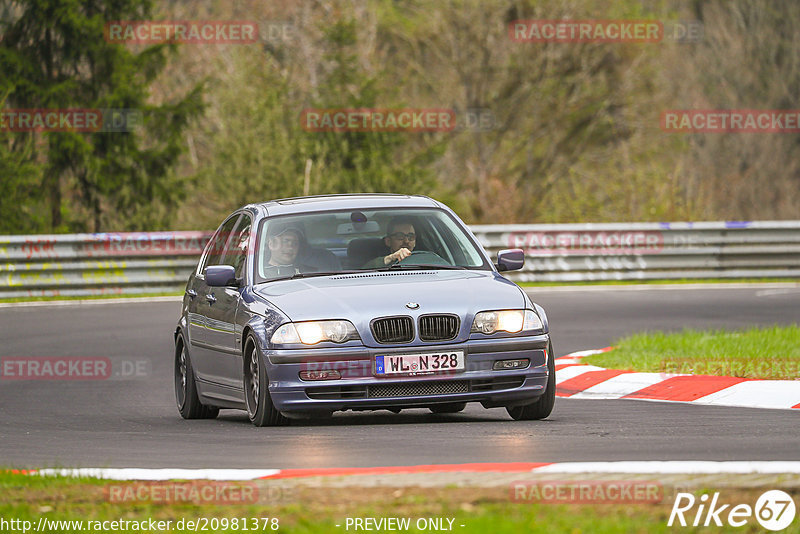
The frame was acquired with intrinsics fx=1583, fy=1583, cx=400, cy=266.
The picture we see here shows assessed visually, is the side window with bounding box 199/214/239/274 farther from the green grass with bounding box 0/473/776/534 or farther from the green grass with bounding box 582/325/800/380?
the green grass with bounding box 0/473/776/534

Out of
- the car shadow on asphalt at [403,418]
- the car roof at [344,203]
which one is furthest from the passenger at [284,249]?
the car shadow on asphalt at [403,418]

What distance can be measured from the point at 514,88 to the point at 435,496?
1508 inches

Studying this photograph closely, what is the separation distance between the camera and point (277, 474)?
7.03 metres

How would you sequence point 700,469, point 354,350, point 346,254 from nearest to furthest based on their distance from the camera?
point 700,469 < point 354,350 < point 346,254

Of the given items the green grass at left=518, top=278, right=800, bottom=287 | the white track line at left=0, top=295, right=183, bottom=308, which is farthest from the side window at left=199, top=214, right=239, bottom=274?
the green grass at left=518, top=278, right=800, bottom=287

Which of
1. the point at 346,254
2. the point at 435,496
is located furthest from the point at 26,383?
the point at 435,496

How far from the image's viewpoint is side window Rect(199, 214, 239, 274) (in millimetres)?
11977

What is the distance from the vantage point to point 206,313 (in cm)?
1143

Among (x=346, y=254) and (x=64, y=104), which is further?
(x=64, y=104)

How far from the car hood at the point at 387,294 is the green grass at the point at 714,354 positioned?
2.99 metres

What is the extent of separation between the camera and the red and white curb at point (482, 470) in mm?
6719

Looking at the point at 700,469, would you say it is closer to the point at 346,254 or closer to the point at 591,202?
the point at 346,254

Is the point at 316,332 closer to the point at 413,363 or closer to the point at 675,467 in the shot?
the point at 413,363

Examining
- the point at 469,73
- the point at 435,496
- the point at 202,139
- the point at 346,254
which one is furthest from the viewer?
the point at 202,139
